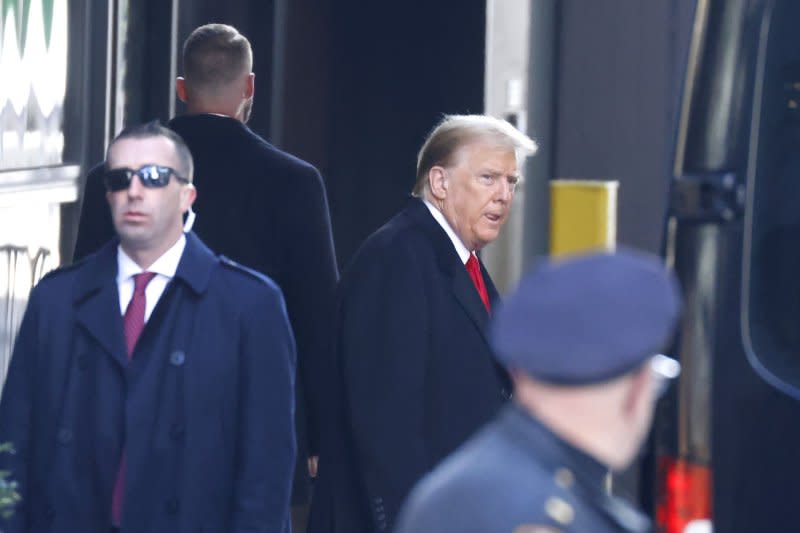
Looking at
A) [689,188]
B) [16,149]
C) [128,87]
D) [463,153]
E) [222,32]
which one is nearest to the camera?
[689,188]

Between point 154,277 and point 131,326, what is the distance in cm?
13

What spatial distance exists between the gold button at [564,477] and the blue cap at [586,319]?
0.13m

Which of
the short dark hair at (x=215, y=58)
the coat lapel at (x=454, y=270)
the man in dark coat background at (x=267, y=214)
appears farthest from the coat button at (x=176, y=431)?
the short dark hair at (x=215, y=58)

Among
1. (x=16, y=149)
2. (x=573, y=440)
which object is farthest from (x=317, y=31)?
(x=573, y=440)

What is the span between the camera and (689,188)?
15.0ft

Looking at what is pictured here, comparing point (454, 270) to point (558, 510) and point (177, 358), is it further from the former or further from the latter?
point (558, 510)

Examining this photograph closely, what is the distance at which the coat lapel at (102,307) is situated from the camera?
4.87 m

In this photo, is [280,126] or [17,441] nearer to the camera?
[17,441]

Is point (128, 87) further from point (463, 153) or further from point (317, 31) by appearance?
point (463, 153)

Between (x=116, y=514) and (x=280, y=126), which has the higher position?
(x=280, y=126)

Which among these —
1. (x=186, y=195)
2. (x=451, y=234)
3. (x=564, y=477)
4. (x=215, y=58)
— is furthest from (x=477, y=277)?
(x=564, y=477)

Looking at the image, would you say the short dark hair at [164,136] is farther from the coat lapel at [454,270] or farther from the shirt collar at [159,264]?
the coat lapel at [454,270]

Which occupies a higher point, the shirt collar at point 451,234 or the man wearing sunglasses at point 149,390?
the shirt collar at point 451,234

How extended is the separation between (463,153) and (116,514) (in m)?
1.29
